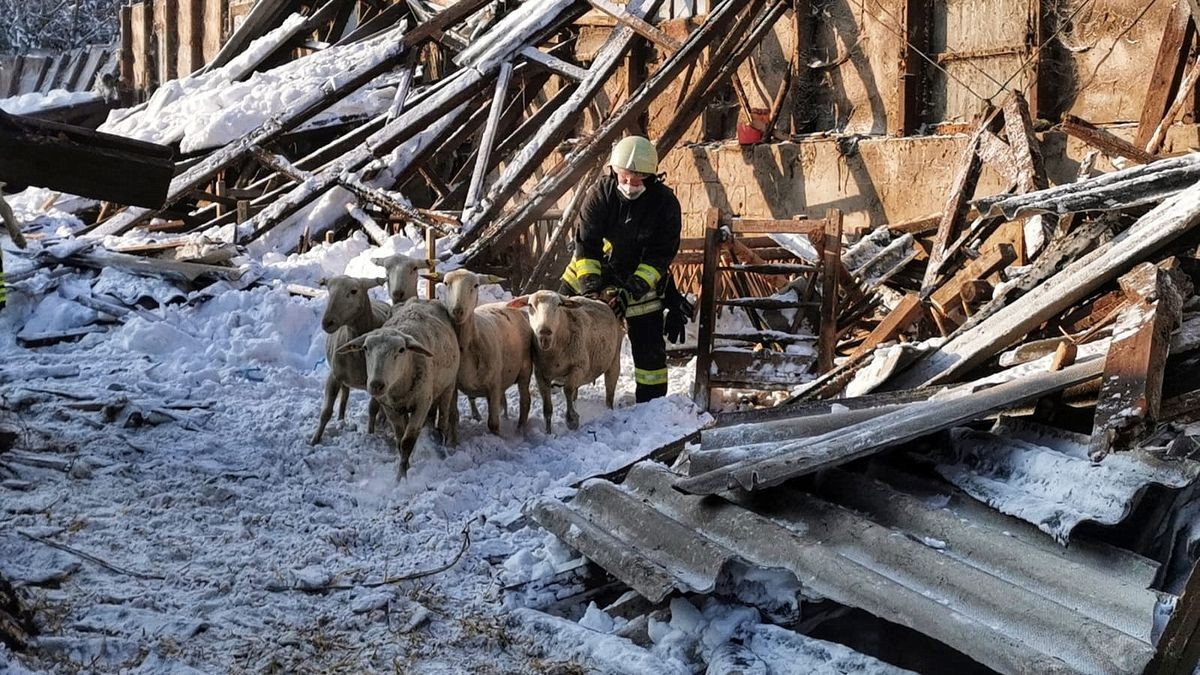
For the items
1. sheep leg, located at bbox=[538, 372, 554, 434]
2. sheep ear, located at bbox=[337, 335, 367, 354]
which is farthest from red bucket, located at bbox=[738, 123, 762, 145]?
sheep ear, located at bbox=[337, 335, 367, 354]

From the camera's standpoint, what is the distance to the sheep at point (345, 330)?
26.1 ft

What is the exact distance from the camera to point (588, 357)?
29.3ft

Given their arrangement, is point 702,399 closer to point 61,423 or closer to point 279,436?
point 279,436

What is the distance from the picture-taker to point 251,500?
685 centimetres

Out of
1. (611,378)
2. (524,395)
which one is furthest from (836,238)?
(524,395)

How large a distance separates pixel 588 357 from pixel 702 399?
110cm

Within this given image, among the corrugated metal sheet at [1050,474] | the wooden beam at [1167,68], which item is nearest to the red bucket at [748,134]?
the wooden beam at [1167,68]

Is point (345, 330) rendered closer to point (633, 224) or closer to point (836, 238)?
point (633, 224)

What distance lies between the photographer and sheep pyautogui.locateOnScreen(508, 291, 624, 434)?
8.57 meters

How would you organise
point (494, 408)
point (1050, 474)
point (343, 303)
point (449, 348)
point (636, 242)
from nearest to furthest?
point (1050, 474)
point (449, 348)
point (343, 303)
point (494, 408)
point (636, 242)

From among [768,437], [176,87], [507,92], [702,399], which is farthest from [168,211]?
[768,437]

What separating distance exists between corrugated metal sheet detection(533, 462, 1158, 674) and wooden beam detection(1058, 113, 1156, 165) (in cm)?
540

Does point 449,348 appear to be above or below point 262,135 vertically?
below

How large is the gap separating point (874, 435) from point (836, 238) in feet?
14.0
